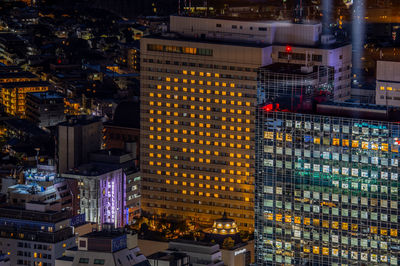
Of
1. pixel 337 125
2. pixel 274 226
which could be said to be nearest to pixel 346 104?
pixel 337 125

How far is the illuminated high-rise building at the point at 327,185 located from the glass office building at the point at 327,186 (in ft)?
0.36

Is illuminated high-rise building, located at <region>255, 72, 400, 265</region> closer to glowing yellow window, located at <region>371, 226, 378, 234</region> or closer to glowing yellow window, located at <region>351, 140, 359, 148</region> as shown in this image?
glowing yellow window, located at <region>371, 226, 378, 234</region>

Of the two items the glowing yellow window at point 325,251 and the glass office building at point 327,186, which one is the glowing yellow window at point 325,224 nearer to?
the glass office building at point 327,186

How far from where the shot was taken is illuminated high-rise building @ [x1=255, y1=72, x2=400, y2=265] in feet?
594

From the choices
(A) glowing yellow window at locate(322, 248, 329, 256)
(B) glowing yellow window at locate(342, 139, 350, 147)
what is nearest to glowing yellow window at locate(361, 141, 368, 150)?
(B) glowing yellow window at locate(342, 139, 350, 147)

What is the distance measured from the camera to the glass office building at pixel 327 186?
181125 mm

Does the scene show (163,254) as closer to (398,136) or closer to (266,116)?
(266,116)

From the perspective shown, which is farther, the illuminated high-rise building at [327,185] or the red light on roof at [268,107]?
the red light on roof at [268,107]

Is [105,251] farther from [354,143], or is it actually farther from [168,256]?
[354,143]

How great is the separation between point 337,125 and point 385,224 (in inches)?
486

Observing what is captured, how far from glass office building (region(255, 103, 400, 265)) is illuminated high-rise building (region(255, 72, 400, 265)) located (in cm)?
11

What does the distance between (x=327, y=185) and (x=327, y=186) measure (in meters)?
0.11

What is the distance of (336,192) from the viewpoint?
184 meters

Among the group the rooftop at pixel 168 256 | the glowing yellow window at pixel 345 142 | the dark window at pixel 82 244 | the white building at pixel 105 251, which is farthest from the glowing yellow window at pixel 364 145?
the dark window at pixel 82 244
